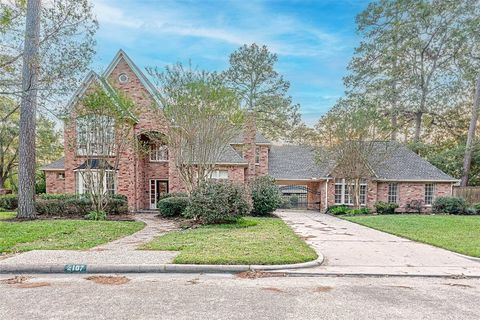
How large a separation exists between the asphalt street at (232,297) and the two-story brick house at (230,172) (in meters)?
11.1

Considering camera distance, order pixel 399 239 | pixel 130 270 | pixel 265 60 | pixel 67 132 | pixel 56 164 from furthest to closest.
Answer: pixel 265 60 < pixel 56 164 < pixel 67 132 < pixel 399 239 < pixel 130 270

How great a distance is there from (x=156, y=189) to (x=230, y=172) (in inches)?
198

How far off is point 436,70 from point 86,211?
93.2ft

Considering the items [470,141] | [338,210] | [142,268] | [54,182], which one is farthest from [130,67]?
[470,141]

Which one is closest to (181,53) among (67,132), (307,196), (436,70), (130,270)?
(67,132)

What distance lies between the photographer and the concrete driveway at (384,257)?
20.0 ft

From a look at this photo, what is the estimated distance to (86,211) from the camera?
583 inches

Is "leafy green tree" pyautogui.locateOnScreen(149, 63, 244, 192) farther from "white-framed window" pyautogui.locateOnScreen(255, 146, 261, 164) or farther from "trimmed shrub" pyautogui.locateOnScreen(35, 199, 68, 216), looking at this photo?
"white-framed window" pyautogui.locateOnScreen(255, 146, 261, 164)

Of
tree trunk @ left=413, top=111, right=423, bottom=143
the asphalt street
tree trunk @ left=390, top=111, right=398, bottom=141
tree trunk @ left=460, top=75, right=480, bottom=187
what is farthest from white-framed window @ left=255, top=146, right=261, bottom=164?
the asphalt street

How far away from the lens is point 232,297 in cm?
456

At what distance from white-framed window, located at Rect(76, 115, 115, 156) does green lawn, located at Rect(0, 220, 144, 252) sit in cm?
383

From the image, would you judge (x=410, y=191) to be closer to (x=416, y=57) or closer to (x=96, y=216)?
(x=416, y=57)

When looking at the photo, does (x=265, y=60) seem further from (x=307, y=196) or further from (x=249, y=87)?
(x=307, y=196)

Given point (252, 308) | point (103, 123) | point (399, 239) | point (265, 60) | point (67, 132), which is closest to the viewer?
point (252, 308)
